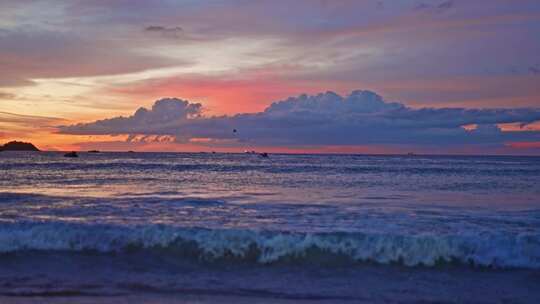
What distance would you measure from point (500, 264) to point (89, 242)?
34.9 ft

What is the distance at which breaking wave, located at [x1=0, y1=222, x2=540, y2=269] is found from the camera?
13102mm

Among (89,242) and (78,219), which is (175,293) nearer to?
(89,242)

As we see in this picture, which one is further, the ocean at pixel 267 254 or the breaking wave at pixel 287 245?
the breaking wave at pixel 287 245

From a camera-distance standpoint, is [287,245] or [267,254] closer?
[267,254]

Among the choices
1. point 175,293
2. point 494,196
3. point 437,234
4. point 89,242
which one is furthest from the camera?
point 494,196

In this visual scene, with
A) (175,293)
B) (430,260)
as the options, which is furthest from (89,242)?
(430,260)

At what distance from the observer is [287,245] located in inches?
532

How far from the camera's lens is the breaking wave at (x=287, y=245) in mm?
13102

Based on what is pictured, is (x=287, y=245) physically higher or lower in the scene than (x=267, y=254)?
higher

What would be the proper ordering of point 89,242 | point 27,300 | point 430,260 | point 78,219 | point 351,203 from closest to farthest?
point 27,300 → point 430,260 → point 89,242 → point 78,219 → point 351,203

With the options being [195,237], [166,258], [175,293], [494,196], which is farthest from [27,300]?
[494,196]

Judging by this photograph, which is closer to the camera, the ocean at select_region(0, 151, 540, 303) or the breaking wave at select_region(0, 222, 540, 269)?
the ocean at select_region(0, 151, 540, 303)

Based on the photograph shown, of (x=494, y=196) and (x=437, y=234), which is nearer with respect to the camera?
(x=437, y=234)

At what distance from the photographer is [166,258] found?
13141 millimetres
